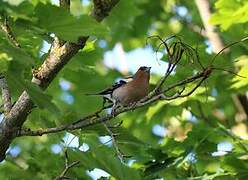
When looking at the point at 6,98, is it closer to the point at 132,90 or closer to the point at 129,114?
the point at 132,90

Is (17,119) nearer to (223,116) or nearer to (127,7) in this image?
(127,7)

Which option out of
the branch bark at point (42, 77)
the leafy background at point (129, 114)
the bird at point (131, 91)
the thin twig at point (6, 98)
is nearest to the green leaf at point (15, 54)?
the leafy background at point (129, 114)

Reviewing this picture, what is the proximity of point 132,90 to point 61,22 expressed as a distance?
1.83 m

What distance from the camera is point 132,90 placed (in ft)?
17.5

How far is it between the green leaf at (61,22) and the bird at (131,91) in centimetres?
147

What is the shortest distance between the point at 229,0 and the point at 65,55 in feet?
10.9

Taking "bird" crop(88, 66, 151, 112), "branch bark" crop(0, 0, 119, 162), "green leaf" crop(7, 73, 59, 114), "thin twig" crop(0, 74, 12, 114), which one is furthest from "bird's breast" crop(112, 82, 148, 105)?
"green leaf" crop(7, 73, 59, 114)

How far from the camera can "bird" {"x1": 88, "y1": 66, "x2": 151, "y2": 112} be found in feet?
17.3

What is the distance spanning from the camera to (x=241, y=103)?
1046 centimetres

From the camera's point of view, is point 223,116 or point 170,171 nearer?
point 170,171

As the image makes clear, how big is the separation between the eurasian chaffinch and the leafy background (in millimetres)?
259

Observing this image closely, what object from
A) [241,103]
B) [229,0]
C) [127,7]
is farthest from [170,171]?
[127,7]

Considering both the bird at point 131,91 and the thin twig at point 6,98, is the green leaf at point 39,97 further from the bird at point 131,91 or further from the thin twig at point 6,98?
the bird at point 131,91

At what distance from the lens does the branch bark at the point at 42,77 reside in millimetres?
4465
